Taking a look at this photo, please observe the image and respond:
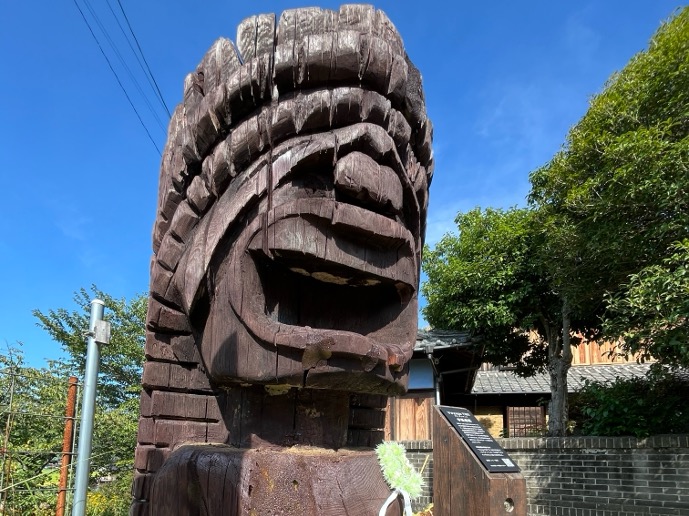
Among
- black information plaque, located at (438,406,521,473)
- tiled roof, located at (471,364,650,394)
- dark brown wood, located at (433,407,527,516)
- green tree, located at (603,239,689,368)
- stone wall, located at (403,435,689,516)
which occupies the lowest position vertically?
stone wall, located at (403,435,689,516)

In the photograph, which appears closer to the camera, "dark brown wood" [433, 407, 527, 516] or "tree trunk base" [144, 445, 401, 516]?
Result: "tree trunk base" [144, 445, 401, 516]

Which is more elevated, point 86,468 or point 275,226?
point 275,226

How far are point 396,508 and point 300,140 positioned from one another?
1225 millimetres

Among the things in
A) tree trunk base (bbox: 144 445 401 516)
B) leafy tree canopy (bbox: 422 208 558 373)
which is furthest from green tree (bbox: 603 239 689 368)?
tree trunk base (bbox: 144 445 401 516)

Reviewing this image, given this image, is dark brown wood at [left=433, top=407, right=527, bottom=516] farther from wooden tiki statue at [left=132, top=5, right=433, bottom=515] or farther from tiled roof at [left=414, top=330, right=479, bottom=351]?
tiled roof at [left=414, top=330, right=479, bottom=351]

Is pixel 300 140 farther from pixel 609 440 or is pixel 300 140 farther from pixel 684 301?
pixel 609 440

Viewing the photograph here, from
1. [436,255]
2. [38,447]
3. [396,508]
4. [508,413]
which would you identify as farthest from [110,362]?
[508,413]

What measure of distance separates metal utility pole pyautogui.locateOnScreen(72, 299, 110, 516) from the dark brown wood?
2.32 metres

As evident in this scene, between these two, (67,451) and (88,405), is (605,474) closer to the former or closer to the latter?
(67,451)

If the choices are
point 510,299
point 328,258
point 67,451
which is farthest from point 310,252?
point 510,299

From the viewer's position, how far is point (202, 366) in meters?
1.99

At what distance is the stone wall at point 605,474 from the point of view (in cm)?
607

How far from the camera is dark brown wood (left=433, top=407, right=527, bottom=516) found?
3330 millimetres

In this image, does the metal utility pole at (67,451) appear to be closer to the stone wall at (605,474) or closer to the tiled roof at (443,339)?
the stone wall at (605,474)
